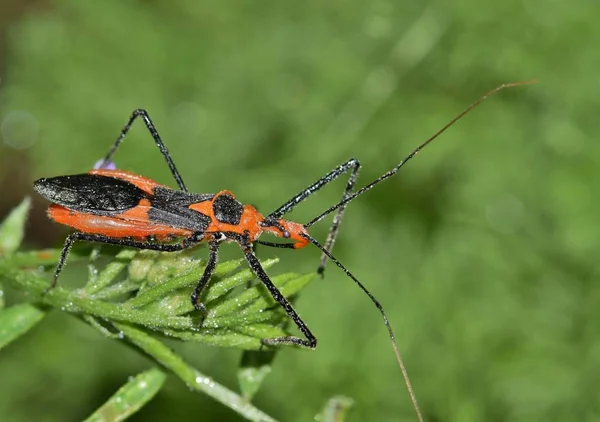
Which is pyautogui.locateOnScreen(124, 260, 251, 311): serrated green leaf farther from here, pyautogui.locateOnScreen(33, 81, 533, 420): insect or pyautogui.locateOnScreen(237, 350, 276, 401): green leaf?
pyautogui.locateOnScreen(237, 350, 276, 401): green leaf

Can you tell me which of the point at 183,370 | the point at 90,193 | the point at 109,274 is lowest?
the point at 183,370

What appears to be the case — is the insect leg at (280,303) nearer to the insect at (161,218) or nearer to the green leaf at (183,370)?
the insect at (161,218)

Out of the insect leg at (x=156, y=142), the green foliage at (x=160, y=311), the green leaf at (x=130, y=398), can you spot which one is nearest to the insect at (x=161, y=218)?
the green foliage at (x=160, y=311)

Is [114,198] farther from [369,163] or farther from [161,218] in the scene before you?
[369,163]

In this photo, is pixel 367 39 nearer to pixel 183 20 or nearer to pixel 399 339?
pixel 183 20

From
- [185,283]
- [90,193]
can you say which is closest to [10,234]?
[90,193]

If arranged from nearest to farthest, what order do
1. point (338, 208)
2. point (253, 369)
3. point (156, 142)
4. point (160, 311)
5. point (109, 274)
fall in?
1. point (160, 311)
2. point (109, 274)
3. point (253, 369)
4. point (338, 208)
5. point (156, 142)
